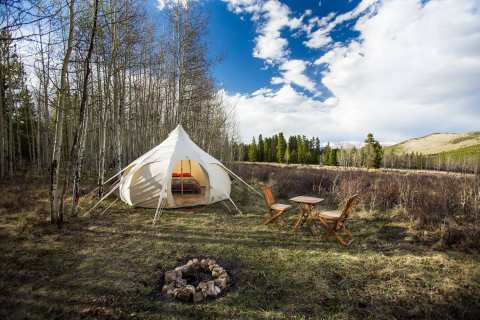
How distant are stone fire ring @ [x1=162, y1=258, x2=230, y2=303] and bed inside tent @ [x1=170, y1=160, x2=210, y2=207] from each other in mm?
3941

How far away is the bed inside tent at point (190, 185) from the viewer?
788 centimetres

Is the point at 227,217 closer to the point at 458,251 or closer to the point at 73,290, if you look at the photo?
the point at 73,290

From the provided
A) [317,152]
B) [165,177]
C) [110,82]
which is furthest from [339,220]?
[317,152]

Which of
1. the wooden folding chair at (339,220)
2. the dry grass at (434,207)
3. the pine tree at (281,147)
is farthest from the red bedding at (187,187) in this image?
the pine tree at (281,147)

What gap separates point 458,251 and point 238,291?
→ 4.18 meters

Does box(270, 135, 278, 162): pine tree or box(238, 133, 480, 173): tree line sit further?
box(270, 135, 278, 162): pine tree

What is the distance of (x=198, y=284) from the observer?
3.05m

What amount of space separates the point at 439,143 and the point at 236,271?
154 meters

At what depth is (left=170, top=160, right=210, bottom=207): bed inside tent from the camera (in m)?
7.88

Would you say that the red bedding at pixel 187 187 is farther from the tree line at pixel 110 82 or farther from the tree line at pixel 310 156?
the tree line at pixel 310 156

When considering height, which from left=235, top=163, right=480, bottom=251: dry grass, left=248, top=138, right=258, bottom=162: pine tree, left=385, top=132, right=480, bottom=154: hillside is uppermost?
left=385, top=132, right=480, bottom=154: hillside

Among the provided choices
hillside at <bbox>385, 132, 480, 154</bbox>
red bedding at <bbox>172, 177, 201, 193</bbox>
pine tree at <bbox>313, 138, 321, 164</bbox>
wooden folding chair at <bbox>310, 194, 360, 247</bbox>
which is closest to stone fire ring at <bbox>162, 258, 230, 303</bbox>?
wooden folding chair at <bbox>310, 194, 360, 247</bbox>

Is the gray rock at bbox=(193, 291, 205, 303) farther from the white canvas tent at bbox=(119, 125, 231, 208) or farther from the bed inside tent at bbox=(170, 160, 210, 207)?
the bed inside tent at bbox=(170, 160, 210, 207)

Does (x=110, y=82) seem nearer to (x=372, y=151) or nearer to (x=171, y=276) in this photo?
(x=171, y=276)
